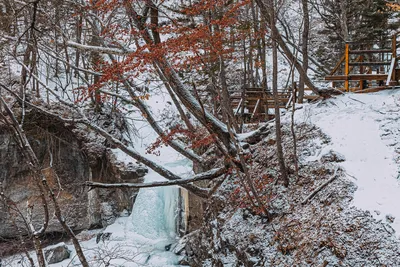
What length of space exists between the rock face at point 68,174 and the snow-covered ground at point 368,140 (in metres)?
8.32

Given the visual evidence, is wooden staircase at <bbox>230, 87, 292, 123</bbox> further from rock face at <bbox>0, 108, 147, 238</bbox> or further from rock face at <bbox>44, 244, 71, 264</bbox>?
rock face at <bbox>44, 244, 71, 264</bbox>

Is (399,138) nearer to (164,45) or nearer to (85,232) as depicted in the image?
(164,45)

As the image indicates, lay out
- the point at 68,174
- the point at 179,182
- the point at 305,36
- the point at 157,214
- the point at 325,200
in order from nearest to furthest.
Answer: the point at 325,200 < the point at 179,182 < the point at 305,36 < the point at 157,214 < the point at 68,174

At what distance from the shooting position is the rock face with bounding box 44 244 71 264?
37.1ft

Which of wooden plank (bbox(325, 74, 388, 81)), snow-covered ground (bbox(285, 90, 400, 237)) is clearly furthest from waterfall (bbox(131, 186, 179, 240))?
wooden plank (bbox(325, 74, 388, 81))

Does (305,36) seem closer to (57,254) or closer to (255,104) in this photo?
(255,104)

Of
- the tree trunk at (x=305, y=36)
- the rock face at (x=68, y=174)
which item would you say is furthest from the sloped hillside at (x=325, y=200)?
the rock face at (x=68, y=174)

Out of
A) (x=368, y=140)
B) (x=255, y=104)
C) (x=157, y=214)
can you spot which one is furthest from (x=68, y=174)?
(x=368, y=140)

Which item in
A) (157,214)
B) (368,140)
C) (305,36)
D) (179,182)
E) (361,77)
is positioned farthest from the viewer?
(157,214)

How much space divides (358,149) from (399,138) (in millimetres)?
716

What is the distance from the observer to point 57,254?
1144 centimetres

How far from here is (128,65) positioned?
26.3 feet

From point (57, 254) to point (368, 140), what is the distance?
34.1 feet

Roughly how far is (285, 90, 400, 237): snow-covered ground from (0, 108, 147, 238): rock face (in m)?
8.32
